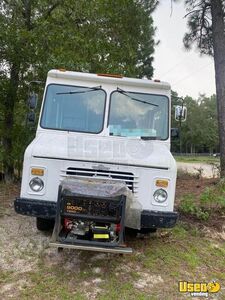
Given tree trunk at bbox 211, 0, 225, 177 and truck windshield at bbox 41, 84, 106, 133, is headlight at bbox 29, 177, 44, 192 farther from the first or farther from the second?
tree trunk at bbox 211, 0, 225, 177

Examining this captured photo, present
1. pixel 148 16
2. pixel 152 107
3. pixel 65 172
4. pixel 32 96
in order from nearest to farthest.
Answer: pixel 65 172 < pixel 152 107 < pixel 32 96 < pixel 148 16

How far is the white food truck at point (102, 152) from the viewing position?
481cm

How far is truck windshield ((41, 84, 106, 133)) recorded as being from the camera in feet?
19.8

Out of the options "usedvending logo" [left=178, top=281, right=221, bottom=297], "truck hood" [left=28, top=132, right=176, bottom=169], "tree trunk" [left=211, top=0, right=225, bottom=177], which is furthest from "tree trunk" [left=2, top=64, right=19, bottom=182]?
"usedvending logo" [left=178, top=281, right=221, bottom=297]

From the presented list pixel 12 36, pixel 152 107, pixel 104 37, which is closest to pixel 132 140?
pixel 152 107

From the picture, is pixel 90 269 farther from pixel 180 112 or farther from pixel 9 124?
pixel 9 124

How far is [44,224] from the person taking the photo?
6.00 m

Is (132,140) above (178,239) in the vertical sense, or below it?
above

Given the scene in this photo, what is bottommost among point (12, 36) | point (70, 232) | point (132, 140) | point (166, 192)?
point (70, 232)

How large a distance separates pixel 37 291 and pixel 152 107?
11.2 ft

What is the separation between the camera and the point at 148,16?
1302 cm

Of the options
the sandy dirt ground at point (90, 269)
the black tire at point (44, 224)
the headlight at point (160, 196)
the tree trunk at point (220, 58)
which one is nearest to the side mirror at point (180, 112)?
the sandy dirt ground at point (90, 269)

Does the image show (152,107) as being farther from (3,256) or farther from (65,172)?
(3,256)

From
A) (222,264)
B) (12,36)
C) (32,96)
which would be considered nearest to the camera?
(222,264)
